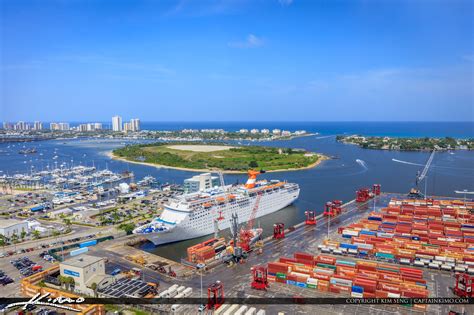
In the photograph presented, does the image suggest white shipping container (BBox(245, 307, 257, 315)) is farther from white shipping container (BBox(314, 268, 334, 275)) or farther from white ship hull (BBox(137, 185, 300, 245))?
white ship hull (BBox(137, 185, 300, 245))

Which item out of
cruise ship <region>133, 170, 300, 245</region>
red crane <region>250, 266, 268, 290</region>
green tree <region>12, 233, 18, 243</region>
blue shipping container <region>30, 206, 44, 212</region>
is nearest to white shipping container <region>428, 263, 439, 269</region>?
red crane <region>250, 266, 268, 290</region>

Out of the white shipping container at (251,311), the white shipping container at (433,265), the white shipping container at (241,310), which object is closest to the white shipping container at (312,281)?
the white shipping container at (251,311)

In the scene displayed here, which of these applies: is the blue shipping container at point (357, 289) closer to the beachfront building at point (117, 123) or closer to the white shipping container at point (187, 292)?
the white shipping container at point (187, 292)

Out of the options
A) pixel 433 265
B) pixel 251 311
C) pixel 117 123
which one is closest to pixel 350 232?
pixel 433 265

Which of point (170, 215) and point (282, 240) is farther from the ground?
point (170, 215)

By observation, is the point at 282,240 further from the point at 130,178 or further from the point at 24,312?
the point at 130,178

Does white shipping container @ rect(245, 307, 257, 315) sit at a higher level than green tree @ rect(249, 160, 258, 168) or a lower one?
lower

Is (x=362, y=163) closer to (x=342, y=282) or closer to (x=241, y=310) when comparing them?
(x=342, y=282)

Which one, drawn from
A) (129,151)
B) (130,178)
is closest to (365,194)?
(130,178)
